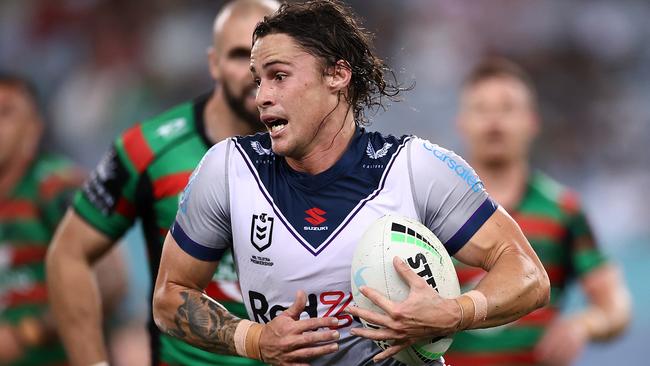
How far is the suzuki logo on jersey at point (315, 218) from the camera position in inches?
149

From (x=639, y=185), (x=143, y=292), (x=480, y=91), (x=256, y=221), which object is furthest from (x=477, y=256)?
(x=639, y=185)

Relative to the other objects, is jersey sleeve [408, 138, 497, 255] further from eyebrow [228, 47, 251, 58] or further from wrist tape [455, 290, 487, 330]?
eyebrow [228, 47, 251, 58]

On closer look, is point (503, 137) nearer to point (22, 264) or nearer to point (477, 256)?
point (22, 264)

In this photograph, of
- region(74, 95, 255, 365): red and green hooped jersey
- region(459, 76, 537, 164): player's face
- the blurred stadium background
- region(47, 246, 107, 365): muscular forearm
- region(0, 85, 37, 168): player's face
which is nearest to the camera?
region(74, 95, 255, 365): red and green hooped jersey

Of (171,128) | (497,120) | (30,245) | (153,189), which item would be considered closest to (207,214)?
(153,189)

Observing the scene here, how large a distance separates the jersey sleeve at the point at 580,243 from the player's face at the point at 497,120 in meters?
0.52

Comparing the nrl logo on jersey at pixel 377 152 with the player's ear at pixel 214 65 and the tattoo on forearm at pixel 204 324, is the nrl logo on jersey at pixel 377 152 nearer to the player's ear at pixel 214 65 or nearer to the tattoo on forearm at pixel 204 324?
the tattoo on forearm at pixel 204 324

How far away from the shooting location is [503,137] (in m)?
7.20

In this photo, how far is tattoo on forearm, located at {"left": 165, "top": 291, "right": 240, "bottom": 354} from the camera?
3.79 meters

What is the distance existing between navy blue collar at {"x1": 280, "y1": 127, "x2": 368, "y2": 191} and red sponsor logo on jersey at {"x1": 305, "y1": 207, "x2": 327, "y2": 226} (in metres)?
0.09

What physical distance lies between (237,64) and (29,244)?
2.46 metres

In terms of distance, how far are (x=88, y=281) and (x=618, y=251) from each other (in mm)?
6646

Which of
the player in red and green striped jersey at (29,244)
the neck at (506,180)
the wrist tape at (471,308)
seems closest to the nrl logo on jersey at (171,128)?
the player in red and green striped jersey at (29,244)

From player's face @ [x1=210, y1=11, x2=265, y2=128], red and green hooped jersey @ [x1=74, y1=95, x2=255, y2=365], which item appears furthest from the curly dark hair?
red and green hooped jersey @ [x1=74, y1=95, x2=255, y2=365]
